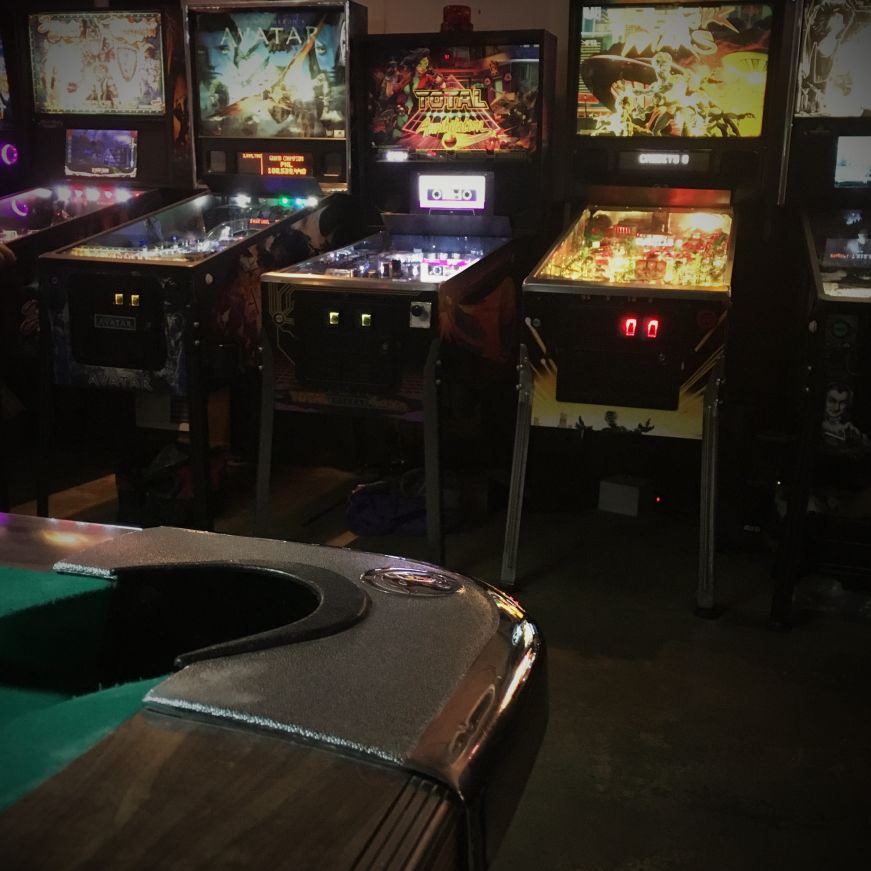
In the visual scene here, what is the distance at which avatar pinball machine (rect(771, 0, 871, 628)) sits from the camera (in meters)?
2.90

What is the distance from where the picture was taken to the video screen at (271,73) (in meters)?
3.93

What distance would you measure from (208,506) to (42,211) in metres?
1.80

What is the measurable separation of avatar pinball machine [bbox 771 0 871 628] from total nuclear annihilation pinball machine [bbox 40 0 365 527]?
1710 millimetres

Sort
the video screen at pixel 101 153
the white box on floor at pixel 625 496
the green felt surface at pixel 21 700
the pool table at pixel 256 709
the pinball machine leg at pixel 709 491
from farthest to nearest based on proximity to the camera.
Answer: the video screen at pixel 101 153, the white box on floor at pixel 625 496, the pinball machine leg at pixel 709 491, the green felt surface at pixel 21 700, the pool table at pixel 256 709

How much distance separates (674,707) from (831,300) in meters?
1.18

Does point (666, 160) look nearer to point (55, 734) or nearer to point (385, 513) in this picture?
point (385, 513)

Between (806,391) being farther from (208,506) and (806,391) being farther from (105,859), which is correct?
(105,859)

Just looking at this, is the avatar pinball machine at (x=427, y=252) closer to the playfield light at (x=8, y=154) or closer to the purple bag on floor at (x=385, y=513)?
the purple bag on floor at (x=385, y=513)

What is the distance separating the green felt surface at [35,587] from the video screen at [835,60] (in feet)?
9.81

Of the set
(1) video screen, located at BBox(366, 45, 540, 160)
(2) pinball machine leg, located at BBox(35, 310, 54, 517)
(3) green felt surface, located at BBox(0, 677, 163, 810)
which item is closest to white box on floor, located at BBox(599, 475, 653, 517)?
(1) video screen, located at BBox(366, 45, 540, 160)

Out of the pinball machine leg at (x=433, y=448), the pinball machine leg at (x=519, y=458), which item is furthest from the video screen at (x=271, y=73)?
the pinball machine leg at (x=519, y=458)

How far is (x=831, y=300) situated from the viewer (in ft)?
9.09

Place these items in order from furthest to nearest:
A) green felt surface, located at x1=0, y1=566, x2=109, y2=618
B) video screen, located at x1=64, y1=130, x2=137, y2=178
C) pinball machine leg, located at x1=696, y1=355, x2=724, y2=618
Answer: video screen, located at x1=64, y1=130, x2=137, y2=178 < pinball machine leg, located at x1=696, y1=355, x2=724, y2=618 < green felt surface, located at x1=0, y1=566, x2=109, y2=618

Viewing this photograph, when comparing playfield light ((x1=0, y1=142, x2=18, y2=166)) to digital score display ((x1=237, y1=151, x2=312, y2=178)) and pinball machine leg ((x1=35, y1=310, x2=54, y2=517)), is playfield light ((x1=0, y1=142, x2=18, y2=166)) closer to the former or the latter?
digital score display ((x1=237, y1=151, x2=312, y2=178))
